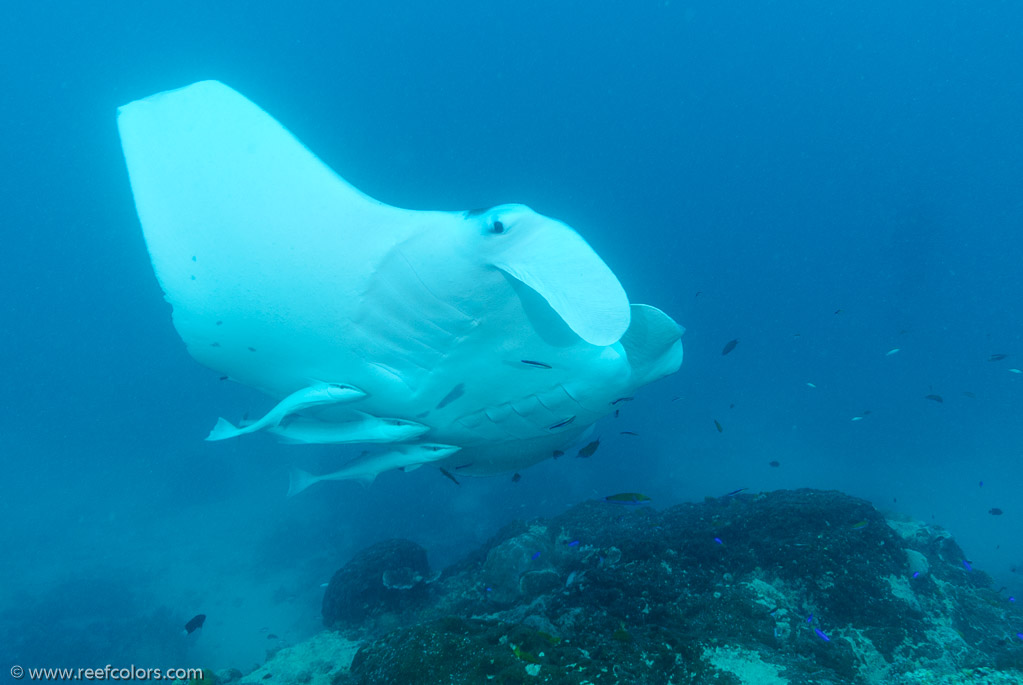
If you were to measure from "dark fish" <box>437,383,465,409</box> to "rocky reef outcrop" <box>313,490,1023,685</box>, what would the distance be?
1.29 meters

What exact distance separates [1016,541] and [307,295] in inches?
1038

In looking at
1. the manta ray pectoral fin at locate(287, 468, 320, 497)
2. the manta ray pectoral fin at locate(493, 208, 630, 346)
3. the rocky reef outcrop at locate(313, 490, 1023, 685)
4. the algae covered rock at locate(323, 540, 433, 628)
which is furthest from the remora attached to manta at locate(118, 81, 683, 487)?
the algae covered rock at locate(323, 540, 433, 628)

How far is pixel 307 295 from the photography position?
279 centimetres

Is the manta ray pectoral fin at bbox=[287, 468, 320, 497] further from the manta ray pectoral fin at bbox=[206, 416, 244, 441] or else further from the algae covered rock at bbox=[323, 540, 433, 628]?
the algae covered rock at bbox=[323, 540, 433, 628]

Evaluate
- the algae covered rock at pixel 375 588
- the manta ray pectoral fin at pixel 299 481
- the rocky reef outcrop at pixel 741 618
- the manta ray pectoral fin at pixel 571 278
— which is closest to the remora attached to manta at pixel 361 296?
the manta ray pectoral fin at pixel 571 278

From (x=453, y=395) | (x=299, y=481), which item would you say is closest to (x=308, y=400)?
(x=453, y=395)

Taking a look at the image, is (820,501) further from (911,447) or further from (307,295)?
(911,447)

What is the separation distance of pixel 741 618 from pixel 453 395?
2.27 m

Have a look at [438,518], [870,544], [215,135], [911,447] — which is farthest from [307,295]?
[911,447]

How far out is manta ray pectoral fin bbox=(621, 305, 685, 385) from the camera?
3182mm

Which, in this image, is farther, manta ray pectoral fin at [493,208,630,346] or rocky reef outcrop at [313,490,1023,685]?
rocky reef outcrop at [313,490,1023,685]

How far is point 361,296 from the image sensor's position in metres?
2.78

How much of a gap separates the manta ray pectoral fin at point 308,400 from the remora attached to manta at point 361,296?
0.04 feet

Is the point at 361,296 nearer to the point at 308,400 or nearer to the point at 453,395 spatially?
the point at 308,400
